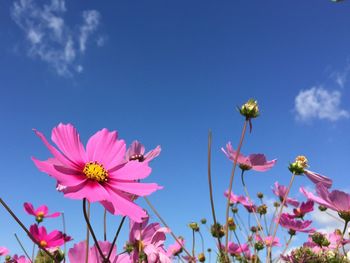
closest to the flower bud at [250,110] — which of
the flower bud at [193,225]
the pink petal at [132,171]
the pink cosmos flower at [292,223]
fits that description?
the pink petal at [132,171]

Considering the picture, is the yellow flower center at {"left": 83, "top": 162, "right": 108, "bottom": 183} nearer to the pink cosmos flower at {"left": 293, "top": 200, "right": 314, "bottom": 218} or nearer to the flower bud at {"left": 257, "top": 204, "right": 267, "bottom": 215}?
the pink cosmos flower at {"left": 293, "top": 200, "right": 314, "bottom": 218}

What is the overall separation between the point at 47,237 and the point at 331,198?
963 mm

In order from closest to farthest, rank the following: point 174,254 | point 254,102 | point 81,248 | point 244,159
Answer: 1. point 81,248
2. point 254,102
3. point 244,159
4. point 174,254

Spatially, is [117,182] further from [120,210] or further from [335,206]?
[335,206]

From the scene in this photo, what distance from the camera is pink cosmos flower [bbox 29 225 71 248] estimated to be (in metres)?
1.46

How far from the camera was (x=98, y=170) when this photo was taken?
0.85 metres

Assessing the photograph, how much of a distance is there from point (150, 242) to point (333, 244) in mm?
1446

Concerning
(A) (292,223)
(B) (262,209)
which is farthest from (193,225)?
(A) (292,223)

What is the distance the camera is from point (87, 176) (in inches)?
32.0

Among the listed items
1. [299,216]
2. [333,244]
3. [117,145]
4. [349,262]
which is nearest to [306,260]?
[349,262]

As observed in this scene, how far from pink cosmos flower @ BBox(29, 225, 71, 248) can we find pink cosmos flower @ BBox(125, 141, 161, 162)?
1.66 ft

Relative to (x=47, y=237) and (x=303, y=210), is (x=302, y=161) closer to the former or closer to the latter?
(x=303, y=210)

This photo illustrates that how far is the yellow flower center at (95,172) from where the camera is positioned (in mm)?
812

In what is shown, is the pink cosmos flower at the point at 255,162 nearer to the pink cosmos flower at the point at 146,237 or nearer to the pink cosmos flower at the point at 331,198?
the pink cosmos flower at the point at 331,198
